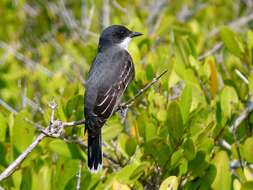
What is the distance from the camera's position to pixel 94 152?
4555 millimetres

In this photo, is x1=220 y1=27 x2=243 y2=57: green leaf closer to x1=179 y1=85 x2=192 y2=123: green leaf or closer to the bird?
the bird

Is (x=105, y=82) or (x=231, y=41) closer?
(x=231, y=41)

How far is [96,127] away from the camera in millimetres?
4789

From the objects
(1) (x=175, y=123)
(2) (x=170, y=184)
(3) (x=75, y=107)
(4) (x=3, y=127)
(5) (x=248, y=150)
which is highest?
(3) (x=75, y=107)

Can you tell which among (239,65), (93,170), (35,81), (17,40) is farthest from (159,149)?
(17,40)

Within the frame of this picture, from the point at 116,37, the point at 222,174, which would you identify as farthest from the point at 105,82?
the point at 222,174

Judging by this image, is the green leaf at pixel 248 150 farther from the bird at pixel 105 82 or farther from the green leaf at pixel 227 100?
the bird at pixel 105 82

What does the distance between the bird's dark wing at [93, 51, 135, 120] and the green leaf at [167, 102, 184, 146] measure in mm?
838

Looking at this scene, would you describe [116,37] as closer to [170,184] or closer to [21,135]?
[21,135]

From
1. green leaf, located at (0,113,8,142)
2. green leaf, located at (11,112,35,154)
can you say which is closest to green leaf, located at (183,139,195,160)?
green leaf, located at (11,112,35,154)

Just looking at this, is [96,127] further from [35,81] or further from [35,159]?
[35,81]

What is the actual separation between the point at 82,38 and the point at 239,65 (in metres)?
2.61

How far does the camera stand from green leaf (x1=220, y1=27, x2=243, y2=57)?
210 inches

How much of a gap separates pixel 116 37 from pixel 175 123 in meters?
2.18
